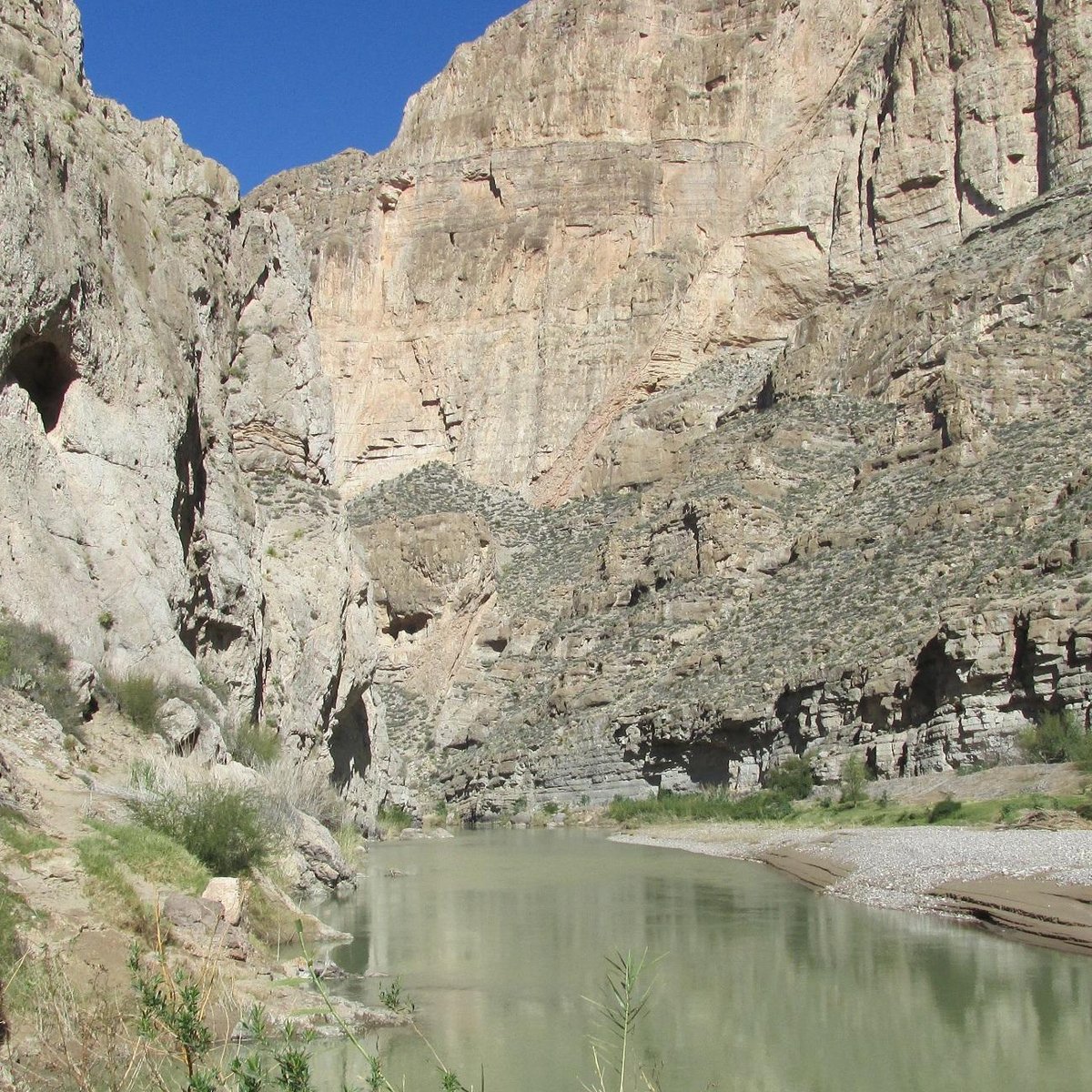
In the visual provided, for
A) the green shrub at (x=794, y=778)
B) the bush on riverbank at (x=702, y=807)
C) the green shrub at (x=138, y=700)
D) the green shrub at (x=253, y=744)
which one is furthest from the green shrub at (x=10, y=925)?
the green shrub at (x=794, y=778)

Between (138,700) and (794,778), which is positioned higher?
(138,700)

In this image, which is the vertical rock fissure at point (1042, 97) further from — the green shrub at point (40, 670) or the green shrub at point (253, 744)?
the green shrub at point (40, 670)

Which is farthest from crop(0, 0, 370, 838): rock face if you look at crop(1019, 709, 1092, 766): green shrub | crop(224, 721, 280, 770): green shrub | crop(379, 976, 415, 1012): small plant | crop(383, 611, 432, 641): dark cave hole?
crop(383, 611, 432, 641): dark cave hole

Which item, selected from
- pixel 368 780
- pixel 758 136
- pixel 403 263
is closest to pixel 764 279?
pixel 758 136

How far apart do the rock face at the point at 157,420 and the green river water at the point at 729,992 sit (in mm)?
4290

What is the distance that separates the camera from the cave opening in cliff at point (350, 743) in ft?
95.1

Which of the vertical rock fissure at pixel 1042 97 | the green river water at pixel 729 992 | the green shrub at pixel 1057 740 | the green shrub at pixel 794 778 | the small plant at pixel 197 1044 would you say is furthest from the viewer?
the vertical rock fissure at pixel 1042 97

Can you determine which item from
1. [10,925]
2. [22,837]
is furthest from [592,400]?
[10,925]

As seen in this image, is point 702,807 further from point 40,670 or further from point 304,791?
point 40,670

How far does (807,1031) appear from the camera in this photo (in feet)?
31.9

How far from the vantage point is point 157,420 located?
18062 mm

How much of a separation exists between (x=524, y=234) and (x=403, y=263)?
23.5ft

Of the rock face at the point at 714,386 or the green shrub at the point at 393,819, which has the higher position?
the rock face at the point at 714,386

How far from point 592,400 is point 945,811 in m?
41.6
